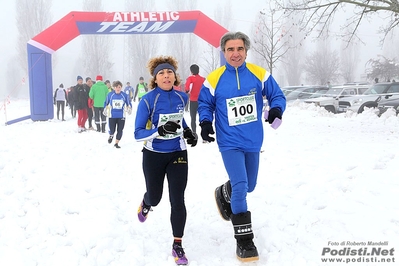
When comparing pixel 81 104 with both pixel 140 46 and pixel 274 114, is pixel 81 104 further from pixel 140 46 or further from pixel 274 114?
pixel 140 46

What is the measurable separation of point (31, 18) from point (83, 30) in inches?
1427

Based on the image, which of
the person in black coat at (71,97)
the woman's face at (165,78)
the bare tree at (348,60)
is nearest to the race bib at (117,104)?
the woman's face at (165,78)

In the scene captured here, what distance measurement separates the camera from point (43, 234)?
355 centimetres

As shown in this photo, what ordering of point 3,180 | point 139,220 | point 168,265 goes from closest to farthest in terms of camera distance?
point 168,265 → point 139,220 → point 3,180

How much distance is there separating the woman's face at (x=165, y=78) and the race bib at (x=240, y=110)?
0.58 m

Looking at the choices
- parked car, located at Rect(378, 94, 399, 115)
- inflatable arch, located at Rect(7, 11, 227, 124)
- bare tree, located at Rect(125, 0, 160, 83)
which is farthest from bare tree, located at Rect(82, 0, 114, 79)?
parked car, located at Rect(378, 94, 399, 115)

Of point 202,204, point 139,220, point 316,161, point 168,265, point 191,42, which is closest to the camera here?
point 168,265

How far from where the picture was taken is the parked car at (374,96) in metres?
14.2

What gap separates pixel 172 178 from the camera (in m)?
3.21

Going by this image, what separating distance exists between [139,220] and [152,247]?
566 mm

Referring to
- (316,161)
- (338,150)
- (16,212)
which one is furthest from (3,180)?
(338,150)

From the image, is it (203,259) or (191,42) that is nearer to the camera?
(203,259)

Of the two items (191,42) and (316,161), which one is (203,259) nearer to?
(316,161)

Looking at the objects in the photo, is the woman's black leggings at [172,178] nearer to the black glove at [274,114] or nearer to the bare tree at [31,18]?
the black glove at [274,114]
